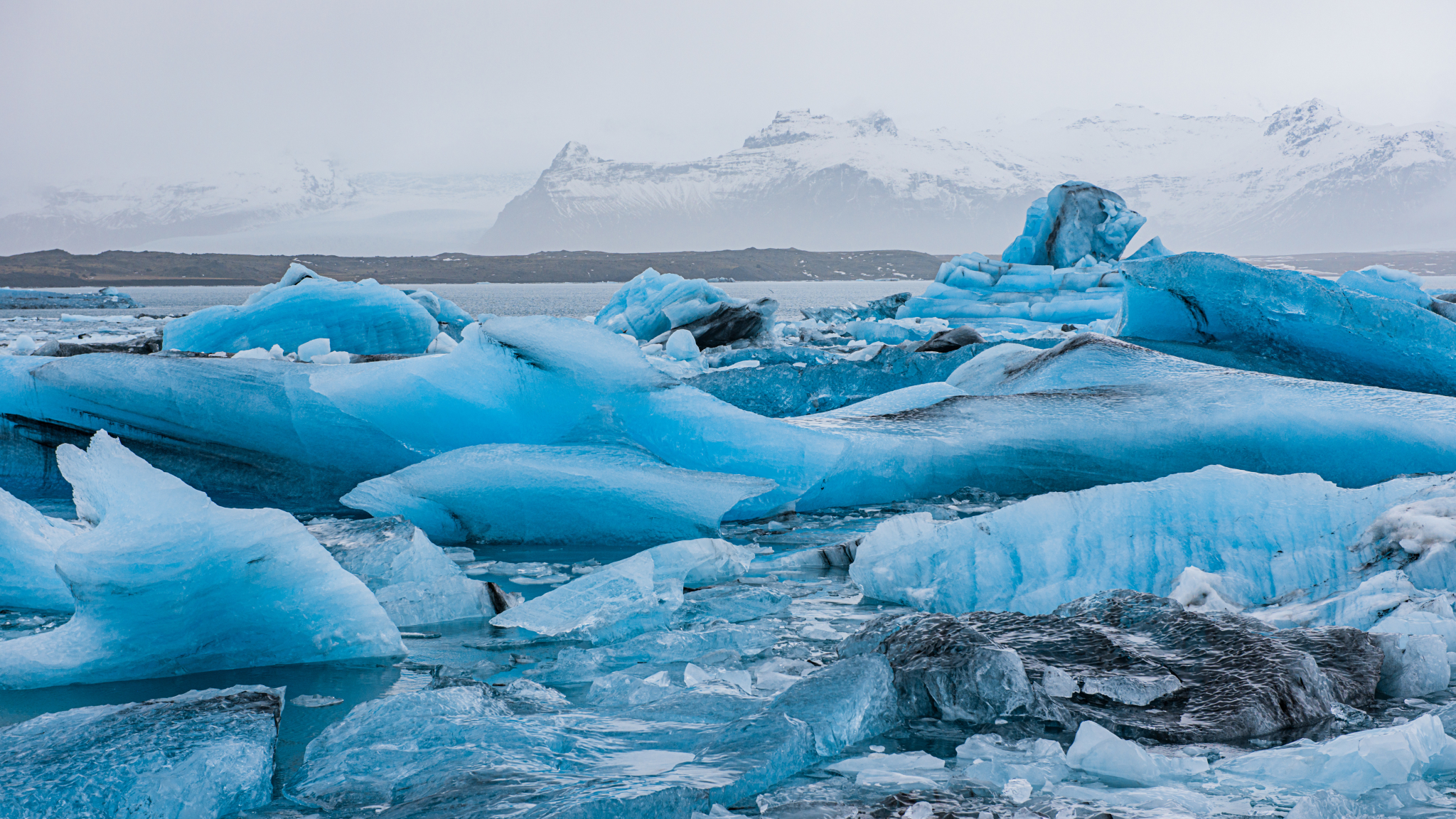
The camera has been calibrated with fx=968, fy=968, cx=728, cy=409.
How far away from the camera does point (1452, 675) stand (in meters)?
2.32

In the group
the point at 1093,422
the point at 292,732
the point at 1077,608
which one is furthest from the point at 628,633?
the point at 1093,422

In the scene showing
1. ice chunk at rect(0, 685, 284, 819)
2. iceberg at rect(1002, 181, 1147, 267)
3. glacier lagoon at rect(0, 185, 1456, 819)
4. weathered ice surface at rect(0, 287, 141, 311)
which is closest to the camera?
ice chunk at rect(0, 685, 284, 819)

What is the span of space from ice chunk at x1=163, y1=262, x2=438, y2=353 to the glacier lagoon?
4500mm

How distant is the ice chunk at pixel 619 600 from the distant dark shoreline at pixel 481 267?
7817 cm

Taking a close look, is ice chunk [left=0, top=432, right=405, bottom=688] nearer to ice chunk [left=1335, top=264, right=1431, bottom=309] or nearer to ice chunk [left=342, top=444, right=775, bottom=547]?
ice chunk [left=342, top=444, right=775, bottom=547]

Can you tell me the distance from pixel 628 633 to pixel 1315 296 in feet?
17.8

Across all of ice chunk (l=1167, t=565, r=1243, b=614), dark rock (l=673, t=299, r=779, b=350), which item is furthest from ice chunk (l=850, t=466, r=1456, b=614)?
dark rock (l=673, t=299, r=779, b=350)

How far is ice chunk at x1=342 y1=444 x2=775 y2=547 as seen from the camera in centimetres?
400

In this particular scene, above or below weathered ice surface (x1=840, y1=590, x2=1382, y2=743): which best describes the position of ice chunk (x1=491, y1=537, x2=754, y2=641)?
below

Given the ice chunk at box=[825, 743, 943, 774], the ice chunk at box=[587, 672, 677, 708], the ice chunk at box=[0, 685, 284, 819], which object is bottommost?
the ice chunk at box=[587, 672, 677, 708]

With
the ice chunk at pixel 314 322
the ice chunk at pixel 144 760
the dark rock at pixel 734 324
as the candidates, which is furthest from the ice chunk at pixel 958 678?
the dark rock at pixel 734 324

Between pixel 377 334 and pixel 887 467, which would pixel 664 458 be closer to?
pixel 887 467

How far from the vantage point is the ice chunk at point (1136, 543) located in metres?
3.13

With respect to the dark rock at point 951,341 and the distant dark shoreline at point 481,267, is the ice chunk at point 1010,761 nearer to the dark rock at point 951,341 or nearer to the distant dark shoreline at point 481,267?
the dark rock at point 951,341
